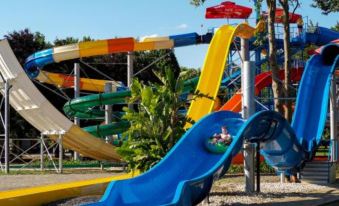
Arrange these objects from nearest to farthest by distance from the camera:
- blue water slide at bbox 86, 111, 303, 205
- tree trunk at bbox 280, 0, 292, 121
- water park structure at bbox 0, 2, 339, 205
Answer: blue water slide at bbox 86, 111, 303, 205 → water park structure at bbox 0, 2, 339, 205 → tree trunk at bbox 280, 0, 292, 121

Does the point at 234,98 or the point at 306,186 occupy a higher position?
the point at 234,98

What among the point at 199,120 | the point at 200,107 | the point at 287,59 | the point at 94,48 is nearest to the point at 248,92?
the point at 199,120

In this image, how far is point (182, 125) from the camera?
47.9 feet

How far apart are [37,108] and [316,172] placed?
1089 centimetres

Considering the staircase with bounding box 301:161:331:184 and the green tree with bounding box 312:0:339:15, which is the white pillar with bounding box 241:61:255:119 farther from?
the green tree with bounding box 312:0:339:15

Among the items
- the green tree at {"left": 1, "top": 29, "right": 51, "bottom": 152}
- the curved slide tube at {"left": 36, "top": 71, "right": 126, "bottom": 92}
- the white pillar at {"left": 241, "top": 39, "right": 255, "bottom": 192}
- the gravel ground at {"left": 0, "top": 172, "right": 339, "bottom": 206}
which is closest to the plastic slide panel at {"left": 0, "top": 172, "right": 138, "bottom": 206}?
the gravel ground at {"left": 0, "top": 172, "right": 339, "bottom": 206}

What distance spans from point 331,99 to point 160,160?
8.08m

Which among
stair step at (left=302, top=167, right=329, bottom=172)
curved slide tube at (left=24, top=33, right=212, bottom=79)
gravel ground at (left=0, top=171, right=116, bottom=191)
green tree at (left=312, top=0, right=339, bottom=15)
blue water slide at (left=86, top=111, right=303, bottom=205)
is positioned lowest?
gravel ground at (left=0, top=171, right=116, bottom=191)

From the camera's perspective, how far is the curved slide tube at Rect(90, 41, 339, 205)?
11.8 metres

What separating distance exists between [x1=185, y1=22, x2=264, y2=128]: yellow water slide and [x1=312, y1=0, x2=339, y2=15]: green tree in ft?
10.7

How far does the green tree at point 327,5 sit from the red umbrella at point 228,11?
525 centimetres

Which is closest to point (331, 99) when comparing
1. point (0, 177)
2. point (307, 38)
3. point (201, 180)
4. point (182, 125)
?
point (182, 125)

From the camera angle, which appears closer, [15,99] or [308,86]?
[308,86]

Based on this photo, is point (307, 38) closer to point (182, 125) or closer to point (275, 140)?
point (275, 140)
